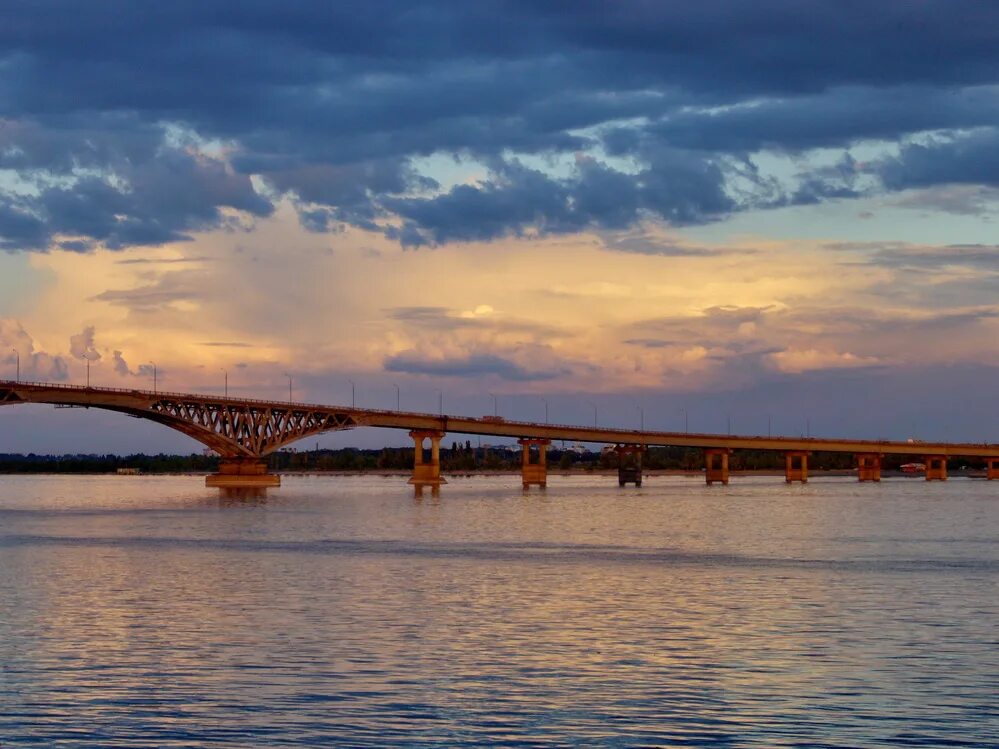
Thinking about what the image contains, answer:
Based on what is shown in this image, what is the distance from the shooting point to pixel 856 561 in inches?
2579

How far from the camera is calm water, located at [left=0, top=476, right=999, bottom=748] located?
87.7ft

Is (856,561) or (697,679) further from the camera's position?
(856,561)

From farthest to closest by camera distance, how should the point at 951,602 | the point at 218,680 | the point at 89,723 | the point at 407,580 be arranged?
the point at 407,580 → the point at 951,602 → the point at 218,680 → the point at 89,723

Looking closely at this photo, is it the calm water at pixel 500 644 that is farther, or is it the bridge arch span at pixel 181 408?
the bridge arch span at pixel 181 408

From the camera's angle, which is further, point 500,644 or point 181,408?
point 181,408

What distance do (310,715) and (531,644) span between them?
10.5m

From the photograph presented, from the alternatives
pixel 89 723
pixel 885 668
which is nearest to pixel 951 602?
pixel 885 668

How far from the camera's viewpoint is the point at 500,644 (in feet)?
122

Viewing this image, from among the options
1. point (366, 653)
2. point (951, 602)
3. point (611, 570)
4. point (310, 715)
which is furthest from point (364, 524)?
point (310, 715)

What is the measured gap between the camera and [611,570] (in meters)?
60.7

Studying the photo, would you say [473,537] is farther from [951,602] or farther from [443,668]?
[443,668]

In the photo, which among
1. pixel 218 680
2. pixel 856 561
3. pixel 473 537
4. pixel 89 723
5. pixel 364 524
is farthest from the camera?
pixel 364 524

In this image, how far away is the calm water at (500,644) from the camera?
26.7 metres

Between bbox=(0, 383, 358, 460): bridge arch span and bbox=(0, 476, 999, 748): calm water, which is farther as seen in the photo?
bbox=(0, 383, 358, 460): bridge arch span
